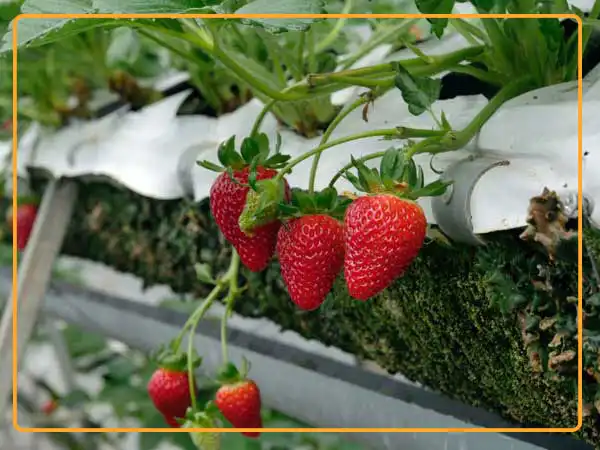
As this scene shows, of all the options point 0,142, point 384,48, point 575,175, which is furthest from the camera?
point 0,142

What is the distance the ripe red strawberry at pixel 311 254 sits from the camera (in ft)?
1.51

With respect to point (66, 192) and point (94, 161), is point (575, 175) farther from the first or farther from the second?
point (66, 192)

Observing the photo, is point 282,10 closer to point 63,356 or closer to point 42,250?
point 42,250

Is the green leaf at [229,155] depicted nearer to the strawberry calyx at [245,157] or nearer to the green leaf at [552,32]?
the strawberry calyx at [245,157]

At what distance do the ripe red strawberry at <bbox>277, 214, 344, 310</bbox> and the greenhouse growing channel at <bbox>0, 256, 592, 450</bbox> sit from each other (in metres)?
0.19

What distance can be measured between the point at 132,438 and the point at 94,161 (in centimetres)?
110

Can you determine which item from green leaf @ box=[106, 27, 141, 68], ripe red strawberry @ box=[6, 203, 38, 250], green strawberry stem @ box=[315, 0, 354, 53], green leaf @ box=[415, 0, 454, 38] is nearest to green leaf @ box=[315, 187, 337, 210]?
green leaf @ box=[415, 0, 454, 38]

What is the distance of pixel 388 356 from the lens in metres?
0.68

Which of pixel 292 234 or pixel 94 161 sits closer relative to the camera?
pixel 292 234

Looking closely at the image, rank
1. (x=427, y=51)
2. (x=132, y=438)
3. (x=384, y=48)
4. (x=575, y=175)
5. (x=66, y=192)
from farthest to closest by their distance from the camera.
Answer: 1. (x=132, y=438)
2. (x=66, y=192)
3. (x=384, y=48)
4. (x=427, y=51)
5. (x=575, y=175)

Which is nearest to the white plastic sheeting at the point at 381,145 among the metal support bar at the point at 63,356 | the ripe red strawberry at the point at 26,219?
the ripe red strawberry at the point at 26,219

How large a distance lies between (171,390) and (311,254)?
259 mm

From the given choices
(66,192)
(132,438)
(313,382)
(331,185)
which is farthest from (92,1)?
(132,438)

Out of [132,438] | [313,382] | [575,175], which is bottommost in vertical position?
[132,438]
